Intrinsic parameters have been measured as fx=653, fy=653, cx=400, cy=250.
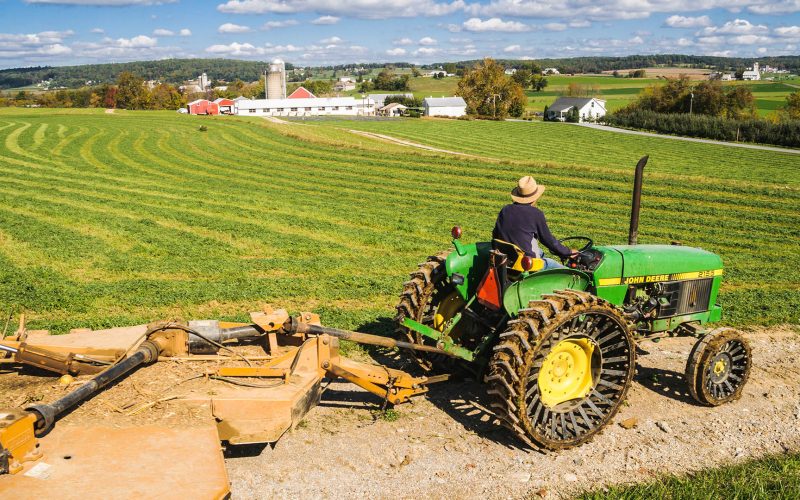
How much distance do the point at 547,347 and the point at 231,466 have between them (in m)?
2.94

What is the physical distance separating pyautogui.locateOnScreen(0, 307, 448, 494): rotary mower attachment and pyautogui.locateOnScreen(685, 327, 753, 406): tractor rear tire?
2.74 metres

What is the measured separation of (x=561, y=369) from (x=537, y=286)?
82 centimetres

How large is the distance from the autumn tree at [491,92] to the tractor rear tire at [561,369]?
8443 cm

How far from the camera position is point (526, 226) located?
633 cm

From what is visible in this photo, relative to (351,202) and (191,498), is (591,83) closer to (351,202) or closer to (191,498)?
(351,202)

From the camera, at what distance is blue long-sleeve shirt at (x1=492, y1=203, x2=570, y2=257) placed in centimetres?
633

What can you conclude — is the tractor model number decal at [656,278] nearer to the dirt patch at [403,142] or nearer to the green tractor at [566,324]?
the green tractor at [566,324]

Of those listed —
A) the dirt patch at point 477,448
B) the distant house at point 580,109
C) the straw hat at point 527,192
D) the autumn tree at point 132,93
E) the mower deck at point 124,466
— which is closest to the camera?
the mower deck at point 124,466

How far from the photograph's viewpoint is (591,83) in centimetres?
15512

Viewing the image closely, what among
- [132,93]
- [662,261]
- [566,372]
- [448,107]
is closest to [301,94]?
[132,93]

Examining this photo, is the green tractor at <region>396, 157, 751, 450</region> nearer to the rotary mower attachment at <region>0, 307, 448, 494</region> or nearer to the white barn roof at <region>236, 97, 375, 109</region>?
the rotary mower attachment at <region>0, 307, 448, 494</region>

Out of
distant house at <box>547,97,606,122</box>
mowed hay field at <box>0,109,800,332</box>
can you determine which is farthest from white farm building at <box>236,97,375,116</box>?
mowed hay field at <box>0,109,800,332</box>

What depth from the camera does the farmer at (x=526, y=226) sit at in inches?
249

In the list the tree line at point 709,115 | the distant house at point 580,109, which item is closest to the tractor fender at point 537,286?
the tree line at point 709,115
